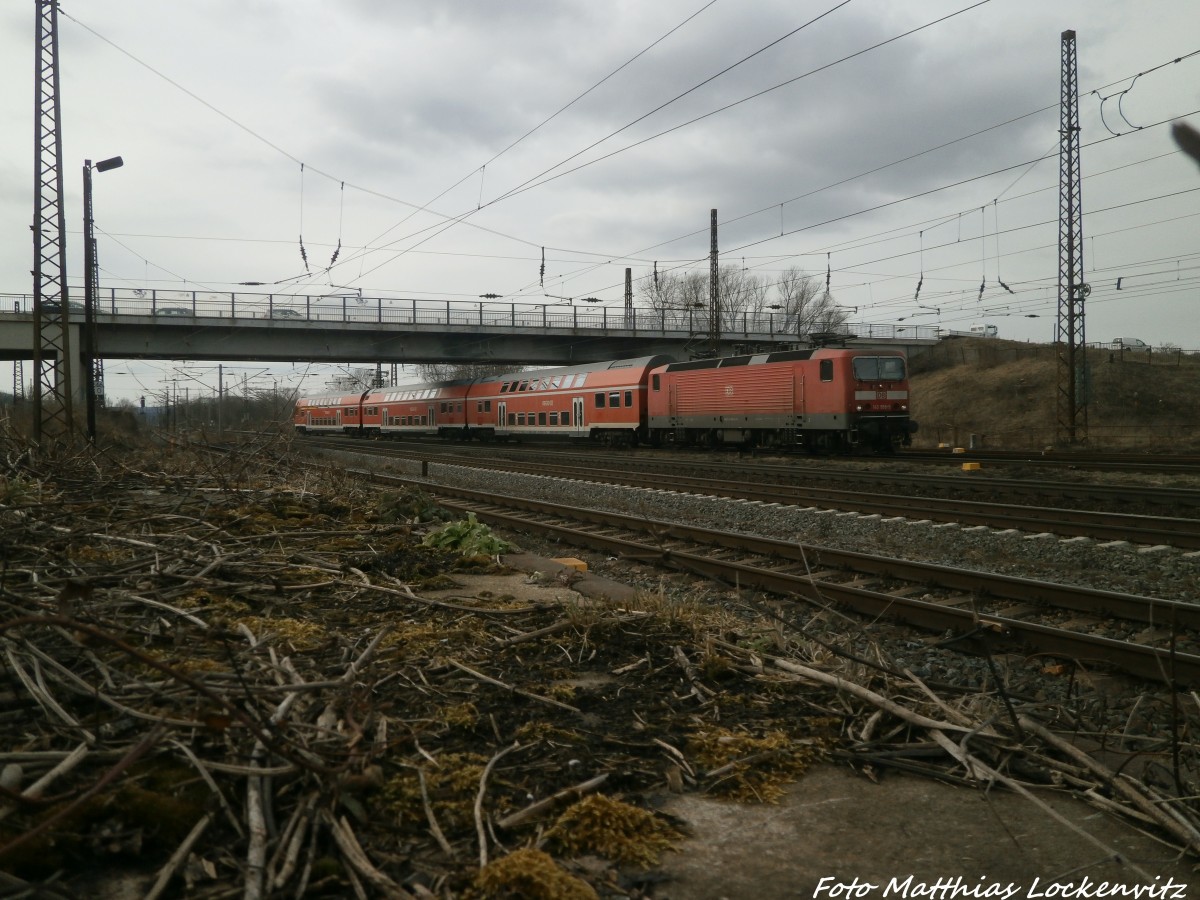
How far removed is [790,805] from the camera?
300 cm

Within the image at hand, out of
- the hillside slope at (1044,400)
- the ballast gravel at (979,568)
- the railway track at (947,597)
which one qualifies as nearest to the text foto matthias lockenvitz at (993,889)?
the ballast gravel at (979,568)

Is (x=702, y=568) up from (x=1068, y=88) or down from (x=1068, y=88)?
down

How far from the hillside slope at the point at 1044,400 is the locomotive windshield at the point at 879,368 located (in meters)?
10.9

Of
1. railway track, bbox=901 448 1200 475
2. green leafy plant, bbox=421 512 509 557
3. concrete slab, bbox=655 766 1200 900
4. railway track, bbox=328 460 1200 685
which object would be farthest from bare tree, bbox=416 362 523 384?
concrete slab, bbox=655 766 1200 900

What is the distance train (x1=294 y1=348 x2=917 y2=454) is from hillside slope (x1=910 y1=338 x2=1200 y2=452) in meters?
11.5

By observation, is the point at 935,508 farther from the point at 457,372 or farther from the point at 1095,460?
the point at 457,372

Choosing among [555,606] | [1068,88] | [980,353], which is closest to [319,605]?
[555,606]

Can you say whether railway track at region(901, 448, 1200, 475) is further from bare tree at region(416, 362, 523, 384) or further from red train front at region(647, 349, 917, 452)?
bare tree at region(416, 362, 523, 384)

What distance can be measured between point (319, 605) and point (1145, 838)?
175 inches

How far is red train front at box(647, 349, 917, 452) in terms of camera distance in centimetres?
2280

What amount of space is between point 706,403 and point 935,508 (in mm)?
14410

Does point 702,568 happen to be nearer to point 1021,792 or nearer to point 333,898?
point 1021,792

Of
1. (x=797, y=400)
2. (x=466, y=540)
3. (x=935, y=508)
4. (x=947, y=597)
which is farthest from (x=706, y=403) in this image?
(x=466, y=540)

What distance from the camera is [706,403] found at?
27141 millimetres
